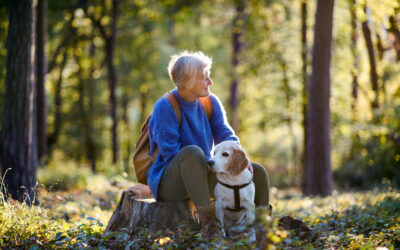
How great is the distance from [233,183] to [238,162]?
24 cm

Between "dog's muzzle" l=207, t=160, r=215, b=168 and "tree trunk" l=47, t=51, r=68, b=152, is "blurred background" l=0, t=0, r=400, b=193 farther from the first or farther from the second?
"dog's muzzle" l=207, t=160, r=215, b=168

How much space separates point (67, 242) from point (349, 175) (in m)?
12.9

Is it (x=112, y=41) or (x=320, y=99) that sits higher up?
(x=112, y=41)

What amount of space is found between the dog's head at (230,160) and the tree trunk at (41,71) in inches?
300

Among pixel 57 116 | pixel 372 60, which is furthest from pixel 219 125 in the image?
pixel 57 116

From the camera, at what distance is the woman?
148 inches

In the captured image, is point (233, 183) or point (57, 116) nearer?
point (233, 183)

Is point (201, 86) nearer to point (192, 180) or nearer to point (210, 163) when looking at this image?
point (210, 163)

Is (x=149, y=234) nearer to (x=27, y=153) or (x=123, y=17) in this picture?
(x=27, y=153)

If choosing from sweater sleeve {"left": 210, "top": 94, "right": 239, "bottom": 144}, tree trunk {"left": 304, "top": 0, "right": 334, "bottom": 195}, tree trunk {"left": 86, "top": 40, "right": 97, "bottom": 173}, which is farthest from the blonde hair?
tree trunk {"left": 86, "top": 40, "right": 97, "bottom": 173}

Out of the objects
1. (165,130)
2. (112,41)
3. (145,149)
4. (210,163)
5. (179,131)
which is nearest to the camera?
(210,163)

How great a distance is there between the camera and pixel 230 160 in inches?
146

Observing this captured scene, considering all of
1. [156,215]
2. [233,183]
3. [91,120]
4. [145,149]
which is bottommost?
[156,215]

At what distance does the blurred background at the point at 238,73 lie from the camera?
1108 centimetres
